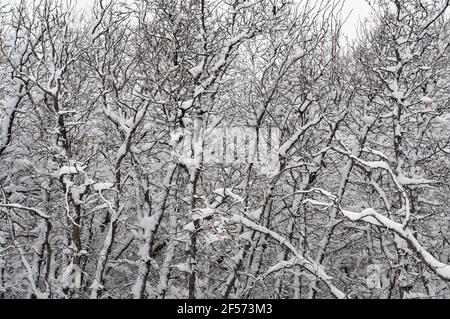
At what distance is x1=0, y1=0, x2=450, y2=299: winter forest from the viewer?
8328mm

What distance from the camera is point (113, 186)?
8141 mm

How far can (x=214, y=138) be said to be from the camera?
35.3 feet

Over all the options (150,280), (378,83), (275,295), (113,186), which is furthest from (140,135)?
(378,83)

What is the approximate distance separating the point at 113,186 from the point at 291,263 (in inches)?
149

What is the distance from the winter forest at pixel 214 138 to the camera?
27.3 ft

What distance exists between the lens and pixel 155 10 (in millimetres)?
8875

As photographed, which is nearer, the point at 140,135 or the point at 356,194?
the point at 140,135
